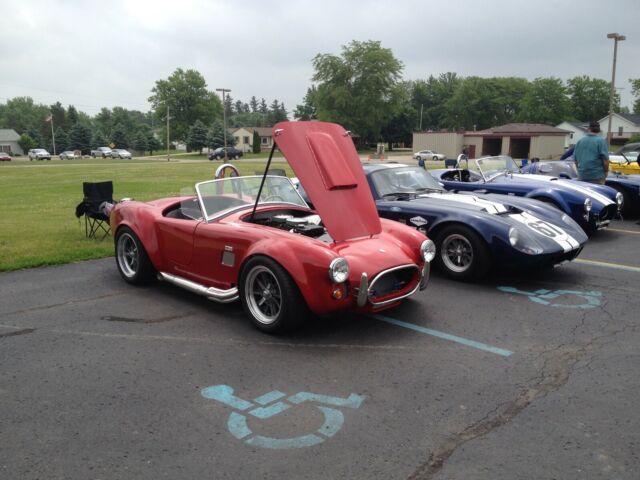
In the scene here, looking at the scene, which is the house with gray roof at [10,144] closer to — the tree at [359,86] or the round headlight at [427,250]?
the tree at [359,86]

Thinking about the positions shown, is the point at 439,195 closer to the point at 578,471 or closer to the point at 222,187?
the point at 222,187

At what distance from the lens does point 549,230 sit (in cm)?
620

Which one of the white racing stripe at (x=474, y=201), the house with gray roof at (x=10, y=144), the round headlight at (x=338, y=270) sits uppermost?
the house with gray roof at (x=10, y=144)

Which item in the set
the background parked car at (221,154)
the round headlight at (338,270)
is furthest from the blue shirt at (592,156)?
the background parked car at (221,154)

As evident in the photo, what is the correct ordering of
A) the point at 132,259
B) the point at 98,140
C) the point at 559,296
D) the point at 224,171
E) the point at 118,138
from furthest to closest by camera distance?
1. the point at 118,138
2. the point at 98,140
3. the point at 224,171
4. the point at 132,259
5. the point at 559,296

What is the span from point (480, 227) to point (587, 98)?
4151 inches

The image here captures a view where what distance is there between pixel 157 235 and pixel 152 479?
3.45 m

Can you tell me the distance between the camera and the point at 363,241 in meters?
4.72

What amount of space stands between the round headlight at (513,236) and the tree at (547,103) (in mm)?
97197

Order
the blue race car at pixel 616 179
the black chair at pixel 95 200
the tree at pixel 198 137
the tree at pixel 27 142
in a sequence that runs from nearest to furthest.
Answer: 1. the black chair at pixel 95 200
2. the blue race car at pixel 616 179
3. the tree at pixel 198 137
4. the tree at pixel 27 142

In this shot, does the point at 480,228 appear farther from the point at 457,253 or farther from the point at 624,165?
the point at 624,165

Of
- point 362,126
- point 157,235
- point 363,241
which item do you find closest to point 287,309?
point 363,241

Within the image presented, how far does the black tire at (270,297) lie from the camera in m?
4.21

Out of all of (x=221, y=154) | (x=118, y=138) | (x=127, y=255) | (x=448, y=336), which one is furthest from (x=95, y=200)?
(x=118, y=138)
